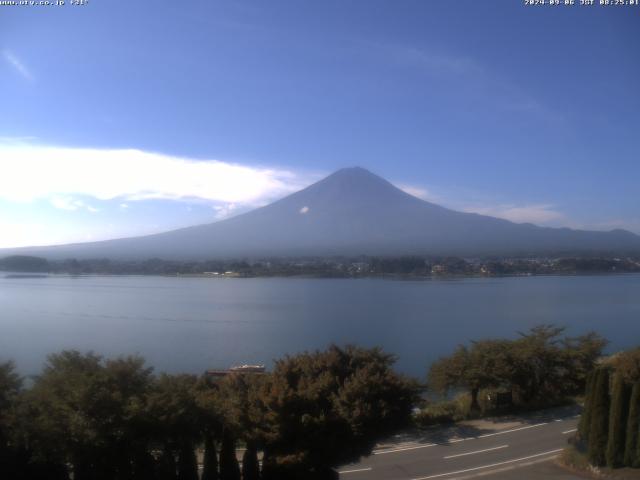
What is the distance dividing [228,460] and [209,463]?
165 millimetres

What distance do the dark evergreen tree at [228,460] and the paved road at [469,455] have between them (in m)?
1.47

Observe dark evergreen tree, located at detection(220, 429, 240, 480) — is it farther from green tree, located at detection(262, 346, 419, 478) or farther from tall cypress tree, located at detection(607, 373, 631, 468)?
tall cypress tree, located at detection(607, 373, 631, 468)

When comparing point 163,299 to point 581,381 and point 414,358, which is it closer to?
point 414,358

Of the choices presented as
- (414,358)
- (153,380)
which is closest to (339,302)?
(414,358)

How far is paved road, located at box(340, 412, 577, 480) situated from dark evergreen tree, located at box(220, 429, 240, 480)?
147 cm

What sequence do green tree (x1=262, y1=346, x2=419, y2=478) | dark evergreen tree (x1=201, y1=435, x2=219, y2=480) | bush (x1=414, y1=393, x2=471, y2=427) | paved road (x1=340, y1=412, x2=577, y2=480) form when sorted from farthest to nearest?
1. bush (x1=414, y1=393, x2=471, y2=427)
2. paved road (x1=340, y1=412, x2=577, y2=480)
3. green tree (x1=262, y1=346, x2=419, y2=478)
4. dark evergreen tree (x1=201, y1=435, x2=219, y2=480)

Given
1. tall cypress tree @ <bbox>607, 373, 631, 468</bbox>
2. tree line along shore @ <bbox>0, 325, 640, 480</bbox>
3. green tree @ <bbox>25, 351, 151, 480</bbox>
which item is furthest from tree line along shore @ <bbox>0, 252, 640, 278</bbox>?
green tree @ <bbox>25, 351, 151, 480</bbox>

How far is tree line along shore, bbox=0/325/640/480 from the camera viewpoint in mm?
4516

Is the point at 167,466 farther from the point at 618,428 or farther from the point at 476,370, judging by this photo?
the point at 476,370

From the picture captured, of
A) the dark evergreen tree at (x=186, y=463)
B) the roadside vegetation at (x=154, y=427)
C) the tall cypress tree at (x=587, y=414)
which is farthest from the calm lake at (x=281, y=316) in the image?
the dark evergreen tree at (x=186, y=463)

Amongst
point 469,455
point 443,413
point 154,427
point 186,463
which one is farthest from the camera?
point 443,413

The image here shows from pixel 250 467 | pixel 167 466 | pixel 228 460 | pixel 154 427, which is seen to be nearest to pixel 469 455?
pixel 250 467

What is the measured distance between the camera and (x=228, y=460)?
4918mm

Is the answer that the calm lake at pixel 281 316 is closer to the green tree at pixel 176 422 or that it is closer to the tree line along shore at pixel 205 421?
the tree line along shore at pixel 205 421
